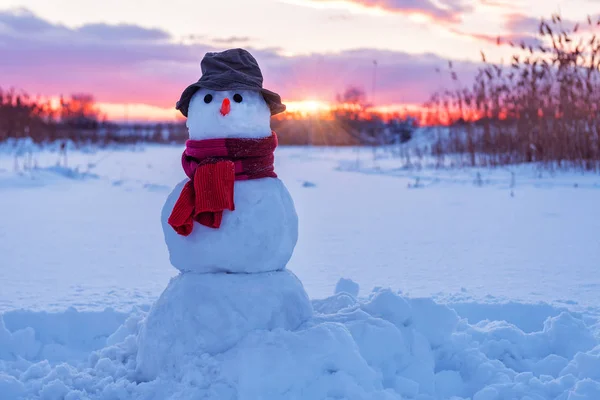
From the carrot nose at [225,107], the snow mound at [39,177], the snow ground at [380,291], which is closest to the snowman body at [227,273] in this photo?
the carrot nose at [225,107]

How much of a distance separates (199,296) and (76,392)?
1.67ft

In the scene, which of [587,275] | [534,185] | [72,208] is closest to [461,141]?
[534,185]

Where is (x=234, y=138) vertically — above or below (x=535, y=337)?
above

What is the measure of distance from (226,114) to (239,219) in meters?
0.38

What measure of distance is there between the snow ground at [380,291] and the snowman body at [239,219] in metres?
0.29

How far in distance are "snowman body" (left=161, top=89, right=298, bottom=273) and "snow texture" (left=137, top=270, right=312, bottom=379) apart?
64 millimetres

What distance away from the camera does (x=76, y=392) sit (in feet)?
7.28

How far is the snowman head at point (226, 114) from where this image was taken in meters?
2.41

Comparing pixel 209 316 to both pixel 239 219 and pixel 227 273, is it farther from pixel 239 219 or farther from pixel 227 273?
pixel 239 219

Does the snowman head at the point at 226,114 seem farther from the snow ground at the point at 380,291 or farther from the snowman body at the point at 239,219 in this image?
the snow ground at the point at 380,291

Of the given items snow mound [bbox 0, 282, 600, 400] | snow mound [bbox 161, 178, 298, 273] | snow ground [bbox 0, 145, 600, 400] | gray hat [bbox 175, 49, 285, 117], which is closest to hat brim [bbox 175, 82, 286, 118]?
gray hat [bbox 175, 49, 285, 117]

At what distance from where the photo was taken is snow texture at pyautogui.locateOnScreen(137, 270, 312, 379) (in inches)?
90.4

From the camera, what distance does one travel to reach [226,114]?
2.39 meters

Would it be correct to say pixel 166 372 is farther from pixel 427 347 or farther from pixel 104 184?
pixel 104 184
